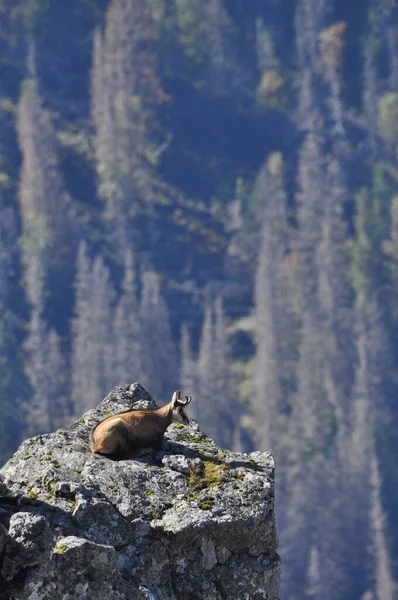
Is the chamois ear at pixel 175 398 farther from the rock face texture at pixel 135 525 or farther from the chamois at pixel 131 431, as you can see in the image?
the rock face texture at pixel 135 525

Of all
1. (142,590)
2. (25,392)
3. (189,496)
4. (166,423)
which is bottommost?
(142,590)

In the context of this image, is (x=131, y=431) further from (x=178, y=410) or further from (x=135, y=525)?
(x=135, y=525)

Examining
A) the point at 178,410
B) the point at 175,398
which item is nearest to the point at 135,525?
the point at 178,410

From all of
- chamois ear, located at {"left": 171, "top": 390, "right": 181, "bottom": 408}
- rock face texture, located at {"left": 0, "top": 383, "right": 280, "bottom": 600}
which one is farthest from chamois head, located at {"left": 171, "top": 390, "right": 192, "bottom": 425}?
rock face texture, located at {"left": 0, "top": 383, "right": 280, "bottom": 600}

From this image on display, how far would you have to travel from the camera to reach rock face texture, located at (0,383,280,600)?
67.7ft

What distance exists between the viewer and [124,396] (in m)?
27.7

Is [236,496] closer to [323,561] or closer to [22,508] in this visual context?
[22,508]

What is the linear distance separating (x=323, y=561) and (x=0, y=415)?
39.7m

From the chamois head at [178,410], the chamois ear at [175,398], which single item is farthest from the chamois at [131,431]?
the chamois ear at [175,398]

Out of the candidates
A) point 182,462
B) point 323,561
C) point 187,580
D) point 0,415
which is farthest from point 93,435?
point 323,561

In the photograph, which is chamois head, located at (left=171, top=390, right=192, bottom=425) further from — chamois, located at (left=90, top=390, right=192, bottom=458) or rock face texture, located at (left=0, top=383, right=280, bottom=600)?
rock face texture, located at (left=0, top=383, right=280, bottom=600)

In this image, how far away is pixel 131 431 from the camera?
24703 millimetres

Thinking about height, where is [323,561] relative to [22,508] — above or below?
above

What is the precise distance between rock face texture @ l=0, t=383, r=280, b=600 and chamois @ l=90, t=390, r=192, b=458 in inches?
7.8
